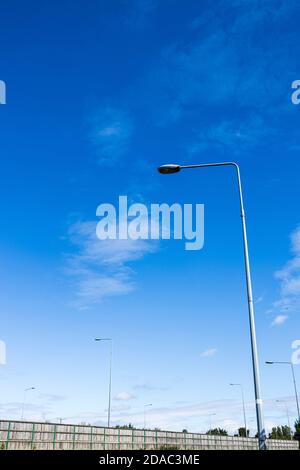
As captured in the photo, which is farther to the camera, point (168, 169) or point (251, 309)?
point (168, 169)

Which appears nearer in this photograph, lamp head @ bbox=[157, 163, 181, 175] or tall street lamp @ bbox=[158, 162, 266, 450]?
tall street lamp @ bbox=[158, 162, 266, 450]

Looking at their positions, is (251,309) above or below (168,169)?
below

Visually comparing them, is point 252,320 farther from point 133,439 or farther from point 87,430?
point 133,439

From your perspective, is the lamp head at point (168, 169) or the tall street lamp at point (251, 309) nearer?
the tall street lamp at point (251, 309)

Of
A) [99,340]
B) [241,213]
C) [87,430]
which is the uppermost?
[99,340]

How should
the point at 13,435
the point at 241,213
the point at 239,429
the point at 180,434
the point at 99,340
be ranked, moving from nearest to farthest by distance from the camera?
1. the point at 241,213
2. the point at 13,435
3. the point at 180,434
4. the point at 99,340
5. the point at 239,429

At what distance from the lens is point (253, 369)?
1123 centimetres
